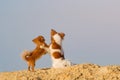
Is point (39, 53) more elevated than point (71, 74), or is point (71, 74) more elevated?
point (39, 53)

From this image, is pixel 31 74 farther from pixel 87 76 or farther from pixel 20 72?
pixel 87 76

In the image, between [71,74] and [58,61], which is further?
[58,61]

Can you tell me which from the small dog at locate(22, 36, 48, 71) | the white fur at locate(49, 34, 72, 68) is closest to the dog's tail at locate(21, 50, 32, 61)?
the small dog at locate(22, 36, 48, 71)

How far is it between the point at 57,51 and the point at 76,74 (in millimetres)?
1059

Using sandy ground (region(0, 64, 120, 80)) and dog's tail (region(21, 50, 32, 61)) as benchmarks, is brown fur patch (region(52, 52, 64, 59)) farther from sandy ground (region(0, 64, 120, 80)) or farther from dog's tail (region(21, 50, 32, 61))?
dog's tail (region(21, 50, 32, 61))

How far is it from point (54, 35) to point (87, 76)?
159cm

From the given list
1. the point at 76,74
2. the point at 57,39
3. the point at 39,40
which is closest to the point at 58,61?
the point at 57,39

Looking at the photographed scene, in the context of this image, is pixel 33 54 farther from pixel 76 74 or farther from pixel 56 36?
pixel 76 74

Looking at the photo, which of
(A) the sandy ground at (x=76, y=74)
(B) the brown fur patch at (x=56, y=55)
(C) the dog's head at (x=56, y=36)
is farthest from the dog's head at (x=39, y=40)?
(A) the sandy ground at (x=76, y=74)

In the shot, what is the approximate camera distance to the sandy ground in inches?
414

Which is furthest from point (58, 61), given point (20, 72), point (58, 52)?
point (20, 72)

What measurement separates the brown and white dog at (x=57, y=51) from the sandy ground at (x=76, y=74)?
23 cm

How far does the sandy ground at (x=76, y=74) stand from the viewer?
1052 cm

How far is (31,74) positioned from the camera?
11.1 meters
